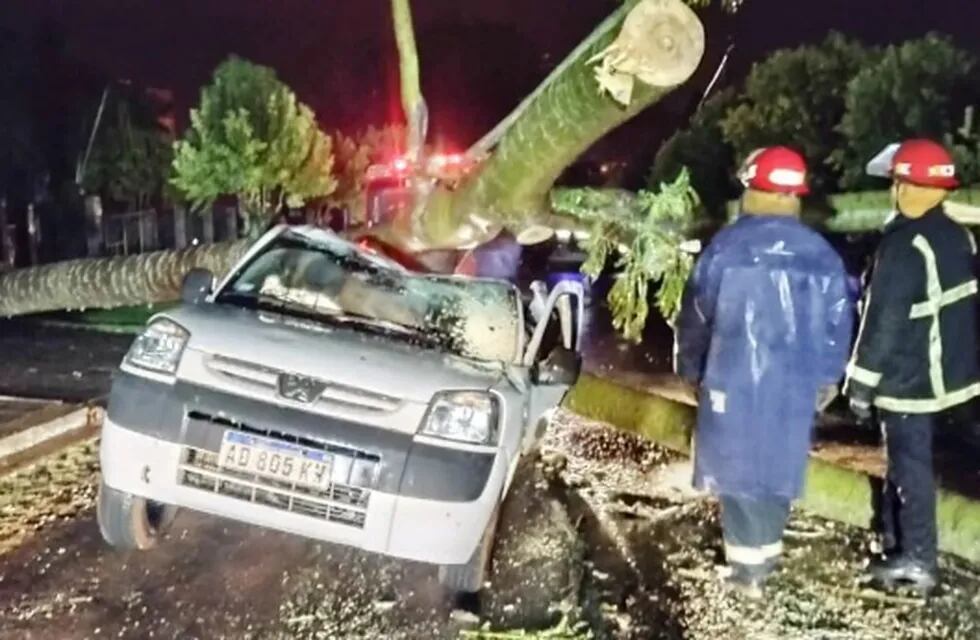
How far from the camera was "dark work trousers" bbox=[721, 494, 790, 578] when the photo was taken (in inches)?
229

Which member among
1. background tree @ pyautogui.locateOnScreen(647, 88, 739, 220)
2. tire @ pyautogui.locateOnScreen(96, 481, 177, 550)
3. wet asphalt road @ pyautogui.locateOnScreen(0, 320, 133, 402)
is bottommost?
wet asphalt road @ pyautogui.locateOnScreen(0, 320, 133, 402)

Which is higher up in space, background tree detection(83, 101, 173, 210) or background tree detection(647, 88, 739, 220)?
background tree detection(647, 88, 739, 220)

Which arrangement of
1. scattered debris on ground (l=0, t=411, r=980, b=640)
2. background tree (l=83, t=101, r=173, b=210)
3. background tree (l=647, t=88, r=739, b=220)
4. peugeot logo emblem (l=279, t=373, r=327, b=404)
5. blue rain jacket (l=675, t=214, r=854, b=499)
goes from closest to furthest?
scattered debris on ground (l=0, t=411, r=980, b=640) → peugeot logo emblem (l=279, t=373, r=327, b=404) → blue rain jacket (l=675, t=214, r=854, b=499) → background tree (l=83, t=101, r=173, b=210) → background tree (l=647, t=88, r=739, b=220)

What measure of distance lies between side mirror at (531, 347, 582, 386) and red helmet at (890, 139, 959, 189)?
5.81 ft

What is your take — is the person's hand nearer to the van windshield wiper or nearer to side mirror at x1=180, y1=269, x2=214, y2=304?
the van windshield wiper

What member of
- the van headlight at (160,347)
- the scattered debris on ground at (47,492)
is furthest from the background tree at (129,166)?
the van headlight at (160,347)

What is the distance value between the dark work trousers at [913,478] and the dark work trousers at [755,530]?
55 cm

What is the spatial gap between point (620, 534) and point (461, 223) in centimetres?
287

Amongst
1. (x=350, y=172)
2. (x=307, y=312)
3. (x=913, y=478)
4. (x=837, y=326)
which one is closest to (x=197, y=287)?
(x=307, y=312)

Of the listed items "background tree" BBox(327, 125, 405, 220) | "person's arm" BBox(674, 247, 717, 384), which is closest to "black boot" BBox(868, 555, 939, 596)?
"person's arm" BBox(674, 247, 717, 384)

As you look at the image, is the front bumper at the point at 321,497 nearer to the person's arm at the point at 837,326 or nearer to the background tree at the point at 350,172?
the person's arm at the point at 837,326

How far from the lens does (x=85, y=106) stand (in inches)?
1277

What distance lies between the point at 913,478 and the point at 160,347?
3.41 metres

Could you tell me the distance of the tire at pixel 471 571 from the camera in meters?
5.62
